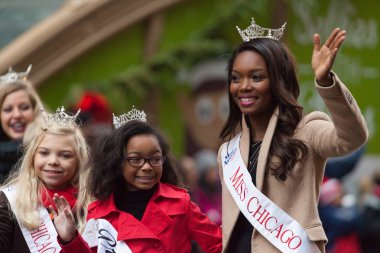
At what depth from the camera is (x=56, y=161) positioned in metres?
5.73

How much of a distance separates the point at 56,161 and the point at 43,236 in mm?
364

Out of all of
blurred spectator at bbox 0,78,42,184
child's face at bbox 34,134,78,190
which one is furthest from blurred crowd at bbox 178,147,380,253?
child's face at bbox 34,134,78,190

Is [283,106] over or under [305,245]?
over

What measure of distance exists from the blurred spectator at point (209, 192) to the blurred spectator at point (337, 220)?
0.85m

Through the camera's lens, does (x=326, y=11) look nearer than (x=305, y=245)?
No

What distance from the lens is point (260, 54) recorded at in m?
5.02

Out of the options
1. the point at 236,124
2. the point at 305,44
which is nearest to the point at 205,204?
the point at 305,44

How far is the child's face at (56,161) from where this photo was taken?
5727 mm

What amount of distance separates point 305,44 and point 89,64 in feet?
7.96

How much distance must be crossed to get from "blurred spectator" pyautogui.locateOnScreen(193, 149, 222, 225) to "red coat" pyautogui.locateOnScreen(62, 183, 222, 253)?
3.78 metres

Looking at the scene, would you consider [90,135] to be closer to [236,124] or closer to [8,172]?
[8,172]

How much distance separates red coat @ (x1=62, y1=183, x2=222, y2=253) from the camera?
530 centimetres

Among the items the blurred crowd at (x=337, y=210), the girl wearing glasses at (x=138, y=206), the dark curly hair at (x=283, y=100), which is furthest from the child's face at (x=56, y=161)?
the blurred crowd at (x=337, y=210)

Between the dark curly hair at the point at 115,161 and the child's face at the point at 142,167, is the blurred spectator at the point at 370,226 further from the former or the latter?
the child's face at the point at 142,167
